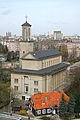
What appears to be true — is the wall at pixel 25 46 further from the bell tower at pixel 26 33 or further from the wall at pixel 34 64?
the wall at pixel 34 64

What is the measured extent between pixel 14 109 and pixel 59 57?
59.6ft

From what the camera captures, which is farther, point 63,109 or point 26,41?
point 26,41

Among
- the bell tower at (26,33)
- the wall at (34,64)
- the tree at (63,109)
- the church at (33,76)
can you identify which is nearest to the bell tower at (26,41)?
the bell tower at (26,33)

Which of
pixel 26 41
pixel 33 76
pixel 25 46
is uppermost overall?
pixel 26 41

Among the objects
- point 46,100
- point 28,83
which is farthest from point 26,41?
point 46,100

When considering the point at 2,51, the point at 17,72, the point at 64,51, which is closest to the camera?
the point at 17,72

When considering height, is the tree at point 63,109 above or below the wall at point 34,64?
below

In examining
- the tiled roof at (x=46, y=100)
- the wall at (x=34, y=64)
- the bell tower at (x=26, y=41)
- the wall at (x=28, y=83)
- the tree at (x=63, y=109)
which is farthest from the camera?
the bell tower at (x=26, y=41)

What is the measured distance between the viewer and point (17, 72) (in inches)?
1245

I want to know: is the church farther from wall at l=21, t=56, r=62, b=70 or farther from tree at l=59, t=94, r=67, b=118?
tree at l=59, t=94, r=67, b=118

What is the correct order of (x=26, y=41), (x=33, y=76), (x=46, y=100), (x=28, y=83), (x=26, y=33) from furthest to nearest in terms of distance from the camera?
(x=26, y=33) < (x=26, y=41) < (x=28, y=83) < (x=33, y=76) < (x=46, y=100)

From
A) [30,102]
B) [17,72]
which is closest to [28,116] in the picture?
[30,102]

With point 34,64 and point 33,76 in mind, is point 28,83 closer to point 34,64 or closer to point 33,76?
point 33,76

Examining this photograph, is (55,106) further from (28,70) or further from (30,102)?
(28,70)
